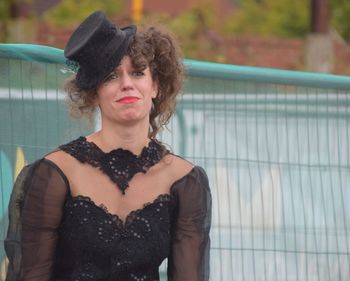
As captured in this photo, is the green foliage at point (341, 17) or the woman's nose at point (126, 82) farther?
the green foliage at point (341, 17)

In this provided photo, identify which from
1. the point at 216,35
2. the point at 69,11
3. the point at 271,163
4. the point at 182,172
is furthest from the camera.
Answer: the point at 69,11

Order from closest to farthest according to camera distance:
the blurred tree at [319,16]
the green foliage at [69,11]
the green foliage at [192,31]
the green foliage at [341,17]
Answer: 1. the blurred tree at [319,16]
2. the green foliage at [192,31]
3. the green foliage at [69,11]
4. the green foliage at [341,17]

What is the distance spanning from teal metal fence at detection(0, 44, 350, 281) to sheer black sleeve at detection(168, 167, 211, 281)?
119cm

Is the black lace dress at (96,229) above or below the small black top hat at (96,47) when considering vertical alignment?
below

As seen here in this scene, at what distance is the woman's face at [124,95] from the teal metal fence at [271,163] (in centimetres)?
125

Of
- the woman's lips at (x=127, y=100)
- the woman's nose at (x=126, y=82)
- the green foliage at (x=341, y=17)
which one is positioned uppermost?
the green foliage at (x=341, y=17)

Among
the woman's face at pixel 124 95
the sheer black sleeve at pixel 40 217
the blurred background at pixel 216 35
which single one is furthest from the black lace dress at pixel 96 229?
the blurred background at pixel 216 35

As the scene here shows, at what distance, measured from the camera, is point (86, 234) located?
3787 millimetres

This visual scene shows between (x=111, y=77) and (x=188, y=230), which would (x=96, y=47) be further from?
(x=188, y=230)

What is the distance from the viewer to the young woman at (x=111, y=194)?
3820 mm

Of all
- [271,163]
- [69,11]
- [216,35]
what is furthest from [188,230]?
[69,11]

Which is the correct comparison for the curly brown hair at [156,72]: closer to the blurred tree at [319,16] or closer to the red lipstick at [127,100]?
the red lipstick at [127,100]

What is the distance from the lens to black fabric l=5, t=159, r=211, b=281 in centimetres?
381

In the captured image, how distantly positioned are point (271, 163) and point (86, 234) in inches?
69.5
